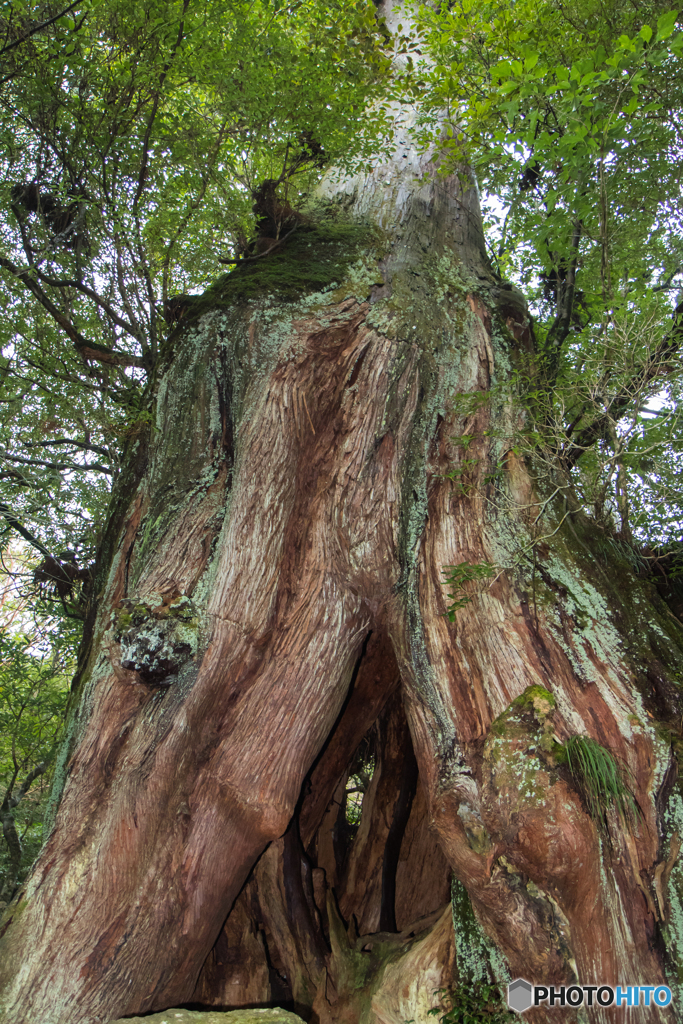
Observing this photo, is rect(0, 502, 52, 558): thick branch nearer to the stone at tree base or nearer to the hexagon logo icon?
the stone at tree base

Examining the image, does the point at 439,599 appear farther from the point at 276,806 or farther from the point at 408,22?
the point at 408,22

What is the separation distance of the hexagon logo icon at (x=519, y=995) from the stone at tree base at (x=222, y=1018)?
0.82 meters

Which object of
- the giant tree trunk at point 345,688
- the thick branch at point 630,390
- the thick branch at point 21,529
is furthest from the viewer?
the thick branch at point 21,529

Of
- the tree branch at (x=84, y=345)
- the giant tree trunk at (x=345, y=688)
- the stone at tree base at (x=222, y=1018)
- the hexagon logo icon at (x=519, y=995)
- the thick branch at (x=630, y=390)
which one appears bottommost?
the stone at tree base at (x=222, y=1018)

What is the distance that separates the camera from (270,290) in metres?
3.81

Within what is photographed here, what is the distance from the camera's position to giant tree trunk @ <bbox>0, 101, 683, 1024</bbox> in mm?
2379

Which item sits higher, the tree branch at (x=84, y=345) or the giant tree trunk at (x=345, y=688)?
the tree branch at (x=84, y=345)

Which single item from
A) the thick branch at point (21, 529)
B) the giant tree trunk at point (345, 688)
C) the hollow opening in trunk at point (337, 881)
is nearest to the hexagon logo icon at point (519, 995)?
the giant tree trunk at point (345, 688)

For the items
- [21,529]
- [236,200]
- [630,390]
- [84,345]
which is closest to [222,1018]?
Answer: [21,529]

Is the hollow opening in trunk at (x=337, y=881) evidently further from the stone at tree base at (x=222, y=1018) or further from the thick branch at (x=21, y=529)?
the thick branch at (x=21, y=529)

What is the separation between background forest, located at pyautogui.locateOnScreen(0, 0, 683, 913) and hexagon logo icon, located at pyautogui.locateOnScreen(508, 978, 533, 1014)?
1593 mm

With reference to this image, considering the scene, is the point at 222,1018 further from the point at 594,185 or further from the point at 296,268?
the point at 594,185

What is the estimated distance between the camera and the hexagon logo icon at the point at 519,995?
91.3 inches

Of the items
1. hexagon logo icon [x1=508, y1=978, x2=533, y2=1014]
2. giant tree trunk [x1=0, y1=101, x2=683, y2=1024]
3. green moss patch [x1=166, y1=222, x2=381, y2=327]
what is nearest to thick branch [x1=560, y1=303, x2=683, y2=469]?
giant tree trunk [x1=0, y1=101, x2=683, y2=1024]
